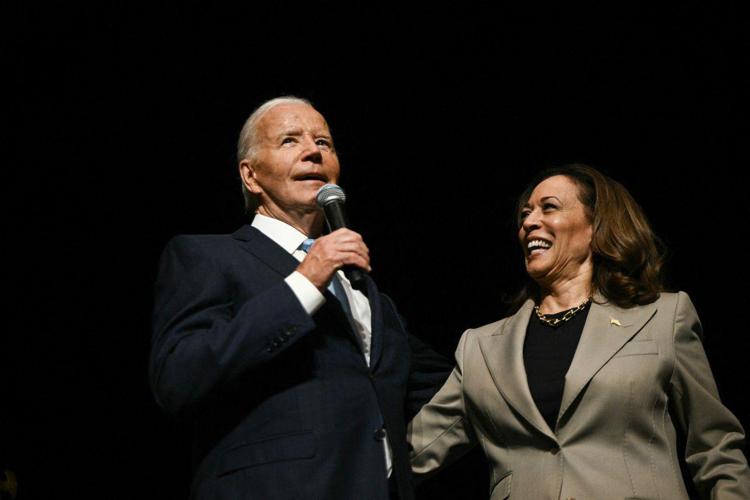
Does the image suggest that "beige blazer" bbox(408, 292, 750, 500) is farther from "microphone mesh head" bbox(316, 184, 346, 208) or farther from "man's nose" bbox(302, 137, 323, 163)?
"man's nose" bbox(302, 137, 323, 163)

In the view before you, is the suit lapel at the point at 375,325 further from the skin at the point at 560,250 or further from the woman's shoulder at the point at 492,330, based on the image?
the skin at the point at 560,250

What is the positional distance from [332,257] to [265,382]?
35cm

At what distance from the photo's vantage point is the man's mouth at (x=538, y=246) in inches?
103

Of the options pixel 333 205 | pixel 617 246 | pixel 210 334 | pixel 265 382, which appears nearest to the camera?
pixel 210 334

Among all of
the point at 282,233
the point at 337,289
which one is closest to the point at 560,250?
the point at 337,289

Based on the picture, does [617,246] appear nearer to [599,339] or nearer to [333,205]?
[599,339]

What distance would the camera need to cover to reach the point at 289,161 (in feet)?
8.31

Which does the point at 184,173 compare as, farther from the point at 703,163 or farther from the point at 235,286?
the point at 703,163

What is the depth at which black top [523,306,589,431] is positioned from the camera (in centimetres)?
235

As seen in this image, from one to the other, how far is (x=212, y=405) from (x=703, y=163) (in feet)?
7.25

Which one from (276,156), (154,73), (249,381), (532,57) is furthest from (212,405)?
(532,57)

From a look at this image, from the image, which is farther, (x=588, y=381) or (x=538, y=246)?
(x=538, y=246)

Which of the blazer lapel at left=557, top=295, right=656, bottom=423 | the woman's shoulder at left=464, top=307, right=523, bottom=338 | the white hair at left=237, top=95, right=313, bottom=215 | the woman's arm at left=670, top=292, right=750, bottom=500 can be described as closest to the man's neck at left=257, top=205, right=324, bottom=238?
the white hair at left=237, top=95, right=313, bottom=215

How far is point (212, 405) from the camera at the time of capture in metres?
2.13
